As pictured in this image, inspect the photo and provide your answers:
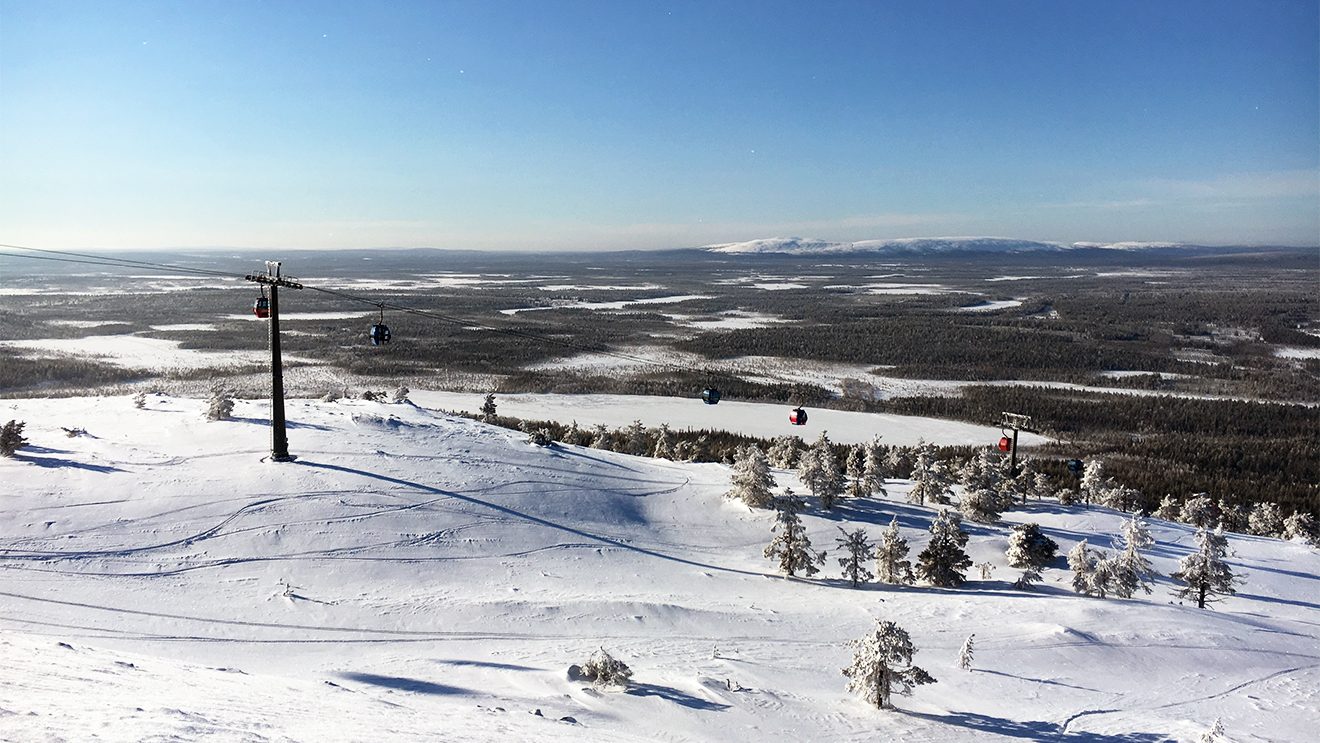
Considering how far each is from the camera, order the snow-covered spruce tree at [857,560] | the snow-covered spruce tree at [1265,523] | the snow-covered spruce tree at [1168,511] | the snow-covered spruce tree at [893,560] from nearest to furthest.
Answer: the snow-covered spruce tree at [857,560] < the snow-covered spruce tree at [893,560] < the snow-covered spruce tree at [1265,523] < the snow-covered spruce tree at [1168,511]

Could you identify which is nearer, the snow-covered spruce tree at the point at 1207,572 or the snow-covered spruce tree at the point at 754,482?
the snow-covered spruce tree at the point at 1207,572

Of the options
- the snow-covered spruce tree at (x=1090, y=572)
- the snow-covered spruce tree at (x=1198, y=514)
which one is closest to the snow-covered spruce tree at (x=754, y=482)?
the snow-covered spruce tree at (x=1090, y=572)

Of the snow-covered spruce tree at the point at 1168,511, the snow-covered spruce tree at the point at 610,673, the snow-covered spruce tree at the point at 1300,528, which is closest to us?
the snow-covered spruce tree at the point at 610,673

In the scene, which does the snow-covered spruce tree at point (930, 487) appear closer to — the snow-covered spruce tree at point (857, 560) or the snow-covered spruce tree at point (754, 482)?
the snow-covered spruce tree at point (754, 482)

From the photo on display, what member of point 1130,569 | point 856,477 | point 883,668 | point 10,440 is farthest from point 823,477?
point 10,440

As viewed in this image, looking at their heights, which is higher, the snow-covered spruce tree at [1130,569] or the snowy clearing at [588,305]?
the snowy clearing at [588,305]

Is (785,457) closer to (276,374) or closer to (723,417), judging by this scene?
(276,374)

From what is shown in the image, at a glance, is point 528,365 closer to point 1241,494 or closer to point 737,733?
point 1241,494
